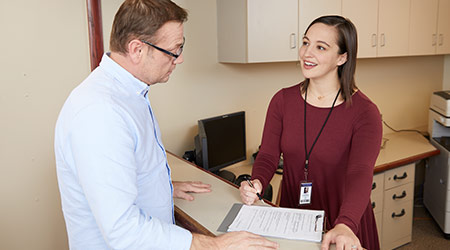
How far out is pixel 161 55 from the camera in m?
1.20

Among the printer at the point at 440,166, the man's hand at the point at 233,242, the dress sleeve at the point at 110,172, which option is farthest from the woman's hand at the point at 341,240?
the printer at the point at 440,166

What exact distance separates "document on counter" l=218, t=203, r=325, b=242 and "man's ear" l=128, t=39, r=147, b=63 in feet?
2.00

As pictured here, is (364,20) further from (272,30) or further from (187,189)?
(187,189)

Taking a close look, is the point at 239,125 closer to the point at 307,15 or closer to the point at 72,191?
the point at 307,15

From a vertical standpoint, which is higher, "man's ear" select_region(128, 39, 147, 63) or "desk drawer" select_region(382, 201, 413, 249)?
"man's ear" select_region(128, 39, 147, 63)

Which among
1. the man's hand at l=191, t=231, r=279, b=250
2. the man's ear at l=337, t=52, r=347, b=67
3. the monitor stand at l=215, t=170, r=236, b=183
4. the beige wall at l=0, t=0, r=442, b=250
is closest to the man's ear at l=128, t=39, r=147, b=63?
the man's hand at l=191, t=231, r=279, b=250

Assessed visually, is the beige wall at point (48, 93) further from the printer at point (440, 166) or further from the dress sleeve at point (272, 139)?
the printer at point (440, 166)

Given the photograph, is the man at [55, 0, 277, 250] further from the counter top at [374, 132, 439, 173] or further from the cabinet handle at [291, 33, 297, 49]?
the counter top at [374, 132, 439, 173]

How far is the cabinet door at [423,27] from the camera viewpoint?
338 cm

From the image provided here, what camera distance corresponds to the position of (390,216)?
328 cm

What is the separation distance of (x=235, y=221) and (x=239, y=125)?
5.12ft

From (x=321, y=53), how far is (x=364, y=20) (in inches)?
64.5

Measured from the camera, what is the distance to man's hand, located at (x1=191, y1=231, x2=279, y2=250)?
1.13m

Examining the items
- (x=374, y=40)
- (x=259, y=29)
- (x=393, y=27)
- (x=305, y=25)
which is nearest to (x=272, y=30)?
(x=259, y=29)
